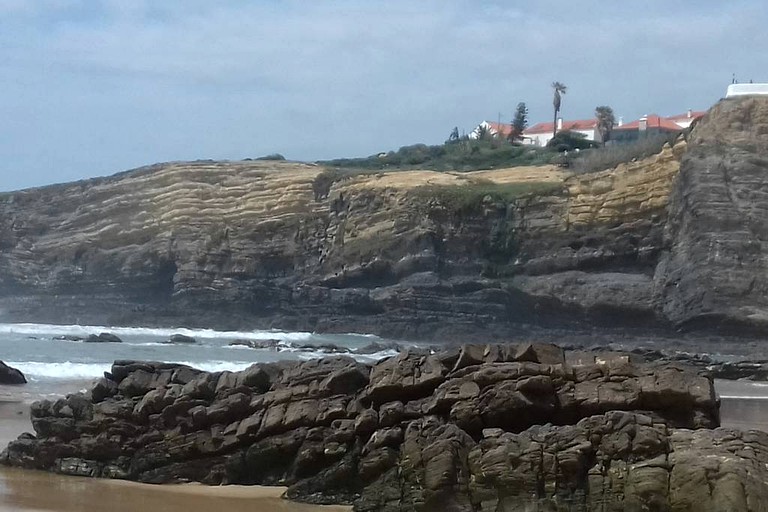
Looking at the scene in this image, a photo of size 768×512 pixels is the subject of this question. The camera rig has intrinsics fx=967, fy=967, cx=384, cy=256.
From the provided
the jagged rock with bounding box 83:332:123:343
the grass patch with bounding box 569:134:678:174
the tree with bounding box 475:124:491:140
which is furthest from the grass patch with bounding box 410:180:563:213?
the tree with bounding box 475:124:491:140

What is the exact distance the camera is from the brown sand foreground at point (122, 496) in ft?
27.8

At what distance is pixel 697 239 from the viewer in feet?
119

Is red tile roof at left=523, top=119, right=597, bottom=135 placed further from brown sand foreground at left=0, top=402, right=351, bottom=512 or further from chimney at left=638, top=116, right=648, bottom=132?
brown sand foreground at left=0, top=402, right=351, bottom=512

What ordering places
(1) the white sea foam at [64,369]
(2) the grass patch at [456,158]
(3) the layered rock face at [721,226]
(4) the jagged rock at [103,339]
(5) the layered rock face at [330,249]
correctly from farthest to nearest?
1. (2) the grass patch at [456,158]
2. (5) the layered rock face at [330,249]
3. (3) the layered rock face at [721,226]
4. (4) the jagged rock at [103,339]
5. (1) the white sea foam at [64,369]

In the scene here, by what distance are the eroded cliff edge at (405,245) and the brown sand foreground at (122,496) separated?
2766 cm

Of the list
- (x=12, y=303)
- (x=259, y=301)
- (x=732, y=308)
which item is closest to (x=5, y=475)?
(x=732, y=308)

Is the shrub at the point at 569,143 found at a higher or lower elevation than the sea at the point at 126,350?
higher

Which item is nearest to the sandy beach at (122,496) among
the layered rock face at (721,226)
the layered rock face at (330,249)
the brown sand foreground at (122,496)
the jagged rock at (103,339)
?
the brown sand foreground at (122,496)

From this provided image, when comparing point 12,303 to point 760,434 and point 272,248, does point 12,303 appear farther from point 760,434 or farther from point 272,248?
point 760,434

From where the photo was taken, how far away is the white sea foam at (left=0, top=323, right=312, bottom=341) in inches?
1492

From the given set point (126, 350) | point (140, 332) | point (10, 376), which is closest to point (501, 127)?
point (140, 332)

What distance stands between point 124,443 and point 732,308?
91.6ft

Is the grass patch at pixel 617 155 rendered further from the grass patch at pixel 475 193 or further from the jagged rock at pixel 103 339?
the jagged rock at pixel 103 339

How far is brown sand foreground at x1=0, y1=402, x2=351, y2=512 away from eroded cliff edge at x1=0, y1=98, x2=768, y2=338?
27664mm
